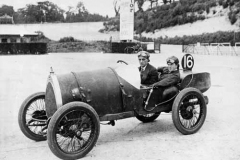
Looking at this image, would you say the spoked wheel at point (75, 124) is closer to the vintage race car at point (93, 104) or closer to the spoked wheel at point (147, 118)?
the vintage race car at point (93, 104)

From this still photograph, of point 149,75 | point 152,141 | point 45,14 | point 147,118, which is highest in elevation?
point 45,14

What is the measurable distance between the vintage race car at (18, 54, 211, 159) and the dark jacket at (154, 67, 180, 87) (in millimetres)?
116

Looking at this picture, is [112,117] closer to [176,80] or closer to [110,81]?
[110,81]

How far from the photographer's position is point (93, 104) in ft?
15.6

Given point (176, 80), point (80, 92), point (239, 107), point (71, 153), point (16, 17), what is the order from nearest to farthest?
point (71, 153) < point (80, 92) < point (176, 80) < point (239, 107) < point (16, 17)

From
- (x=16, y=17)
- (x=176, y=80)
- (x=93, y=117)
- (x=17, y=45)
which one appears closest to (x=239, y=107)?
(x=176, y=80)

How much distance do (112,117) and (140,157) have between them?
82 cm

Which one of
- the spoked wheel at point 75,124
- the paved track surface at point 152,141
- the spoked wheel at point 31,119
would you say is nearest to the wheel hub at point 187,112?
the paved track surface at point 152,141

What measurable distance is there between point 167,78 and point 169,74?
19 centimetres

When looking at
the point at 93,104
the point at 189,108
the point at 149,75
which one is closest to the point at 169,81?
the point at 149,75

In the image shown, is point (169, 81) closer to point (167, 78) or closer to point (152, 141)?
point (167, 78)

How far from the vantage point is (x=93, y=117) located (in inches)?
174

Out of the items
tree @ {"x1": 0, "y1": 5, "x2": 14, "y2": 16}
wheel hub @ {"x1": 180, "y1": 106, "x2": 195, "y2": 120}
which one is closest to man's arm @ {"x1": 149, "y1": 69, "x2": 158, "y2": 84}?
wheel hub @ {"x1": 180, "y1": 106, "x2": 195, "y2": 120}

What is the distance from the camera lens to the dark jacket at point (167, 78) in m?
5.58
